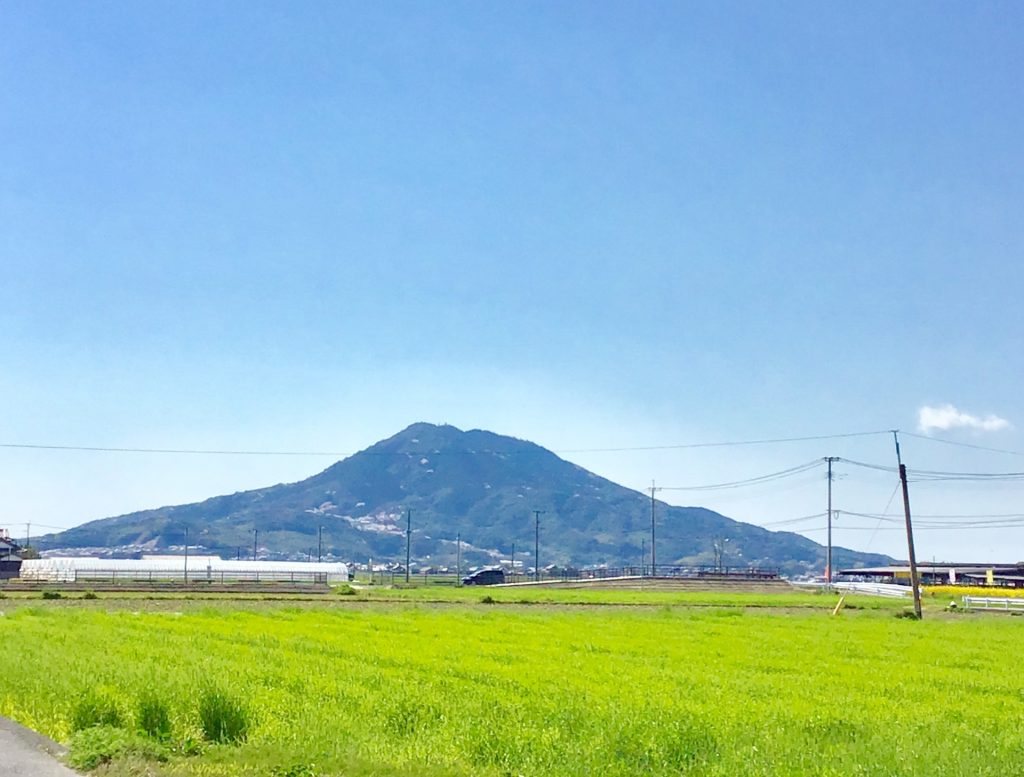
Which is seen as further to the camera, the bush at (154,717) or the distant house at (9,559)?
the distant house at (9,559)

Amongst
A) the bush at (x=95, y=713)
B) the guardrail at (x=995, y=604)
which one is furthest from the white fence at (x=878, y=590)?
the bush at (x=95, y=713)

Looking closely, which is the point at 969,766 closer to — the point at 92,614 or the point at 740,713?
the point at 740,713

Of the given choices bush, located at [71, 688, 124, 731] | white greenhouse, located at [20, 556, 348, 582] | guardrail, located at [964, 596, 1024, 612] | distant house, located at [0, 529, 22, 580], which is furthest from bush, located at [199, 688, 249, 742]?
distant house, located at [0, 529, 22, 580]

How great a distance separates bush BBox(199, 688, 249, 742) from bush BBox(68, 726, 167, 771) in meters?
0.82

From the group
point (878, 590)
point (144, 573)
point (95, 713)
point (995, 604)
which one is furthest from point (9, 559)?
point (95, 713)

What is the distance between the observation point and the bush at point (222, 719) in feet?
37.9

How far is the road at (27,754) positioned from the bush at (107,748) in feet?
0.58

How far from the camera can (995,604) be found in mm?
65938

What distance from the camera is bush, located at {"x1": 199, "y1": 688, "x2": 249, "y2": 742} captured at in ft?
37.9

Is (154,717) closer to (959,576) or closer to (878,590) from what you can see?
(878,590)

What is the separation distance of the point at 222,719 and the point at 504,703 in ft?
13.8

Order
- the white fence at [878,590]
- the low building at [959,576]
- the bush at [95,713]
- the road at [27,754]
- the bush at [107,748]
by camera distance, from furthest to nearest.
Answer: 1. the low building at [959,576]
2. the white fence at [878,590]
3. the bush at [95,713]
4. the bush at [107,748]
5. the road at [27,754]

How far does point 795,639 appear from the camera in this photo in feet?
99.0

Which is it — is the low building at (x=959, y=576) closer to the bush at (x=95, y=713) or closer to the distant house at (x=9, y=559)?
the distant house at (x=9, y=559)
